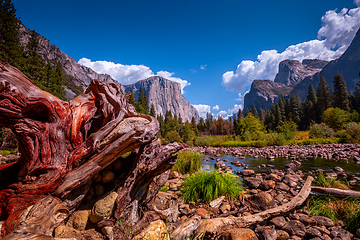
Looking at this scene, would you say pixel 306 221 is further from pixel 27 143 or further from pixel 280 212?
pixel 27 143

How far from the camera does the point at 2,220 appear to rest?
1.80m

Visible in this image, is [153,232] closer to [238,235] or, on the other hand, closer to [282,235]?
[238,235]

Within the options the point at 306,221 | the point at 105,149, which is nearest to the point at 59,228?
the point at 105,149

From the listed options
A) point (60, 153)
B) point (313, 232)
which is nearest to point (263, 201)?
point (313, 232)

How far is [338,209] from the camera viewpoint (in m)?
3.45

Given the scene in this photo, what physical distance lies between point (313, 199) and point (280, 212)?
1400mm

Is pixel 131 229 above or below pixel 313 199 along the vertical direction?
above

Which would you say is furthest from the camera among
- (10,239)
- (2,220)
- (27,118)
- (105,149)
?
(105,149)

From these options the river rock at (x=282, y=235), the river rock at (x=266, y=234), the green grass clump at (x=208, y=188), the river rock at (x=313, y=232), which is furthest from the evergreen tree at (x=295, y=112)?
the river rock at (x=266, y=234)

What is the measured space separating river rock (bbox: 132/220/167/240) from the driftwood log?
0.26 meters

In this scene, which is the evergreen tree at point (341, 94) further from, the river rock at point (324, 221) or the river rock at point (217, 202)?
the river rock at point (217, 202)

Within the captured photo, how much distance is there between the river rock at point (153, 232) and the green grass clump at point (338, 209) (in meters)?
3.38

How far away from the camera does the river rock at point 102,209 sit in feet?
6.89

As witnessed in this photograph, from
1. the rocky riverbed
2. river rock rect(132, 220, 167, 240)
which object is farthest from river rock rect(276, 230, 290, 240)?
river rock rect(132, 220, 167, 240)
